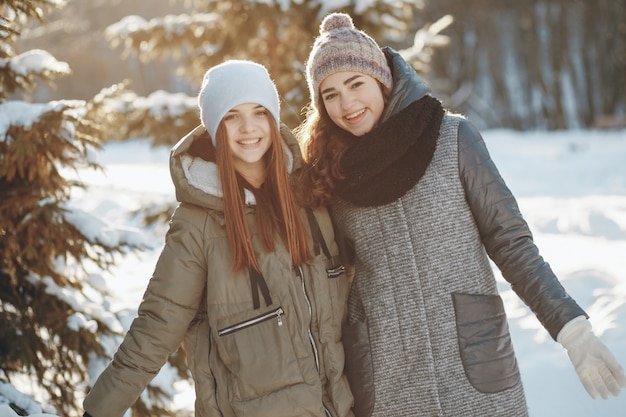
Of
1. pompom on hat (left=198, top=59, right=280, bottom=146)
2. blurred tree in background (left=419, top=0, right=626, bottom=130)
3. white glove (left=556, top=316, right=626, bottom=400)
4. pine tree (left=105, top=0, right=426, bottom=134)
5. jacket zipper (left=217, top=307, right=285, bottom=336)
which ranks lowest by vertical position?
white glove (left=556, top=316, right=626, bottom=400)

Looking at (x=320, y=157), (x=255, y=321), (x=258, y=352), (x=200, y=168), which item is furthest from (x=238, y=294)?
(x=320, y=157)

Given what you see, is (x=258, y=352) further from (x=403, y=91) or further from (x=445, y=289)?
(x=403, y=91)

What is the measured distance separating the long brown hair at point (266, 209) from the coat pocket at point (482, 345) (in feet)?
2.00

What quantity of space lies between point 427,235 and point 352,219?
0.32 meters

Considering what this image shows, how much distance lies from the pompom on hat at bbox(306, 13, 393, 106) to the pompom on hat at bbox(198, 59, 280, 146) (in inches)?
8.6

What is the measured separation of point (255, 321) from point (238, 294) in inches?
4.5

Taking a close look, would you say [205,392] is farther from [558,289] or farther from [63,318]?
[63,318]

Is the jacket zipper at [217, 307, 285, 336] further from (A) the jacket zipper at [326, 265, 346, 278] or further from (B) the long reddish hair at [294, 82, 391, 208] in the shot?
(B) the long reddish hair at [294, 82, 391, 208]

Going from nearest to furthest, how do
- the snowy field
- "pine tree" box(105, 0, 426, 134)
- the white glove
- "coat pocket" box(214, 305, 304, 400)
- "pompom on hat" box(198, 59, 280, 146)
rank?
the white glove → "coat pocket" box(214, 305, 304, 400) → "pompom on hat" box(198, 59, 280, 146) → the snowy field → "pine tree" box(105, 0, 426, 134)

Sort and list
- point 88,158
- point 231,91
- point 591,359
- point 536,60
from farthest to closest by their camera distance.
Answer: point 536,60
point 88,158
point 231,91
point 591,359

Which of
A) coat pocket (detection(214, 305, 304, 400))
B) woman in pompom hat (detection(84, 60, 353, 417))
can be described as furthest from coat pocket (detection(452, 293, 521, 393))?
coat pocket (detection(214, 305, 304, 400))

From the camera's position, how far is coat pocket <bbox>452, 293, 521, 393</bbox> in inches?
87.2

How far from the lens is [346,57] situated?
2.38m

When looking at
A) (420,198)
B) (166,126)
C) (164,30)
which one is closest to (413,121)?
(420,198)
